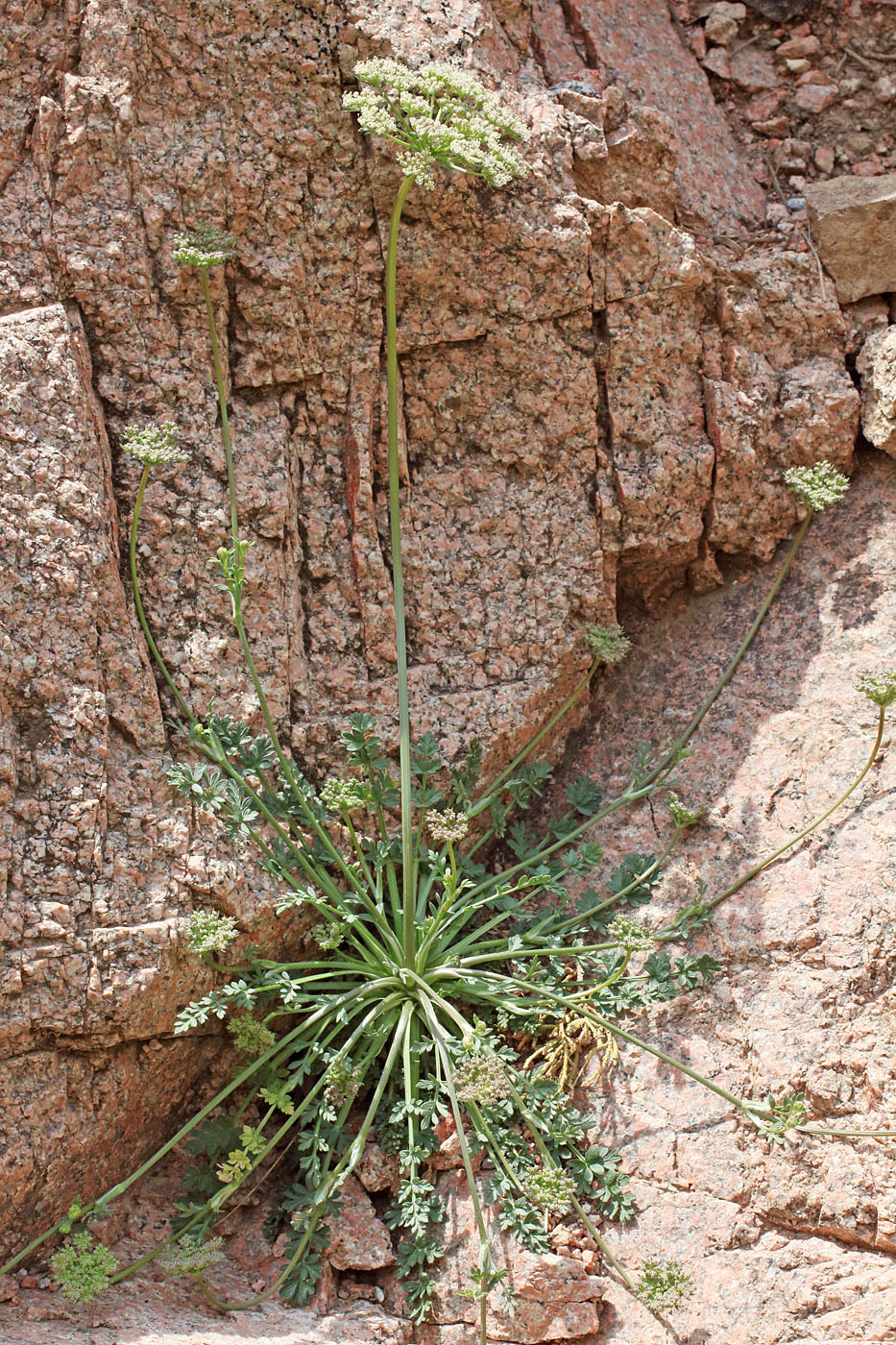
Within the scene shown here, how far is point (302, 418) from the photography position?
13.0ft

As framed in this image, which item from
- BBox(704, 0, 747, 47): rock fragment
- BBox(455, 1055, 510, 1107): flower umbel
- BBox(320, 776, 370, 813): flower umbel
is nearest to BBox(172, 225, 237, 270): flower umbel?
A: BBox(320, 776, 370, 813): flower umbel

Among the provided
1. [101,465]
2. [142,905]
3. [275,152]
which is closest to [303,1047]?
[142,905]

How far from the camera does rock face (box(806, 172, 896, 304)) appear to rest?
173 inches

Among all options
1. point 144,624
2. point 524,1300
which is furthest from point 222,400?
point 524,1300

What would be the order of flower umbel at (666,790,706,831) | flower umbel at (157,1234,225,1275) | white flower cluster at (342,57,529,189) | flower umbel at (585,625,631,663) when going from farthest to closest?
1. flower umbel at (585,625,631,663)
2. flower umbel at (666,790,706,831)
3. white flower cluster at (342,57,529,189)
4. flower umbel at (157,1234,225,1275)

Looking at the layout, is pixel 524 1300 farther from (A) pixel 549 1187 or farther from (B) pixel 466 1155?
(B) pixel 466 1155

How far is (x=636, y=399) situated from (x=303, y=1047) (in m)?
2.66

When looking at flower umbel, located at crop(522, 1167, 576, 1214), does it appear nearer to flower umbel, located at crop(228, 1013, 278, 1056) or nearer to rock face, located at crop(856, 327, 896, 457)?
flower umbel, located at crop(228, 1013, 278, 1056)

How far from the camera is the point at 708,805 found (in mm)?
3984

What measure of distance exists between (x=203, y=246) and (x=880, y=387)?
2.64m

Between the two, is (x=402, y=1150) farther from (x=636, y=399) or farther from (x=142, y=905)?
(x=636, y=399)

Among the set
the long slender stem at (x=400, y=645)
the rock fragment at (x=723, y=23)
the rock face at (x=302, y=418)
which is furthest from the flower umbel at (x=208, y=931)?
the rock fragment at (x=723, y=23)

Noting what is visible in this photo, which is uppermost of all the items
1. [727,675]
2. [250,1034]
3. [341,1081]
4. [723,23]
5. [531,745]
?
[723,23]

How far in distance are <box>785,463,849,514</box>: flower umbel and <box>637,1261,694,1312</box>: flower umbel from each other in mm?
2554
